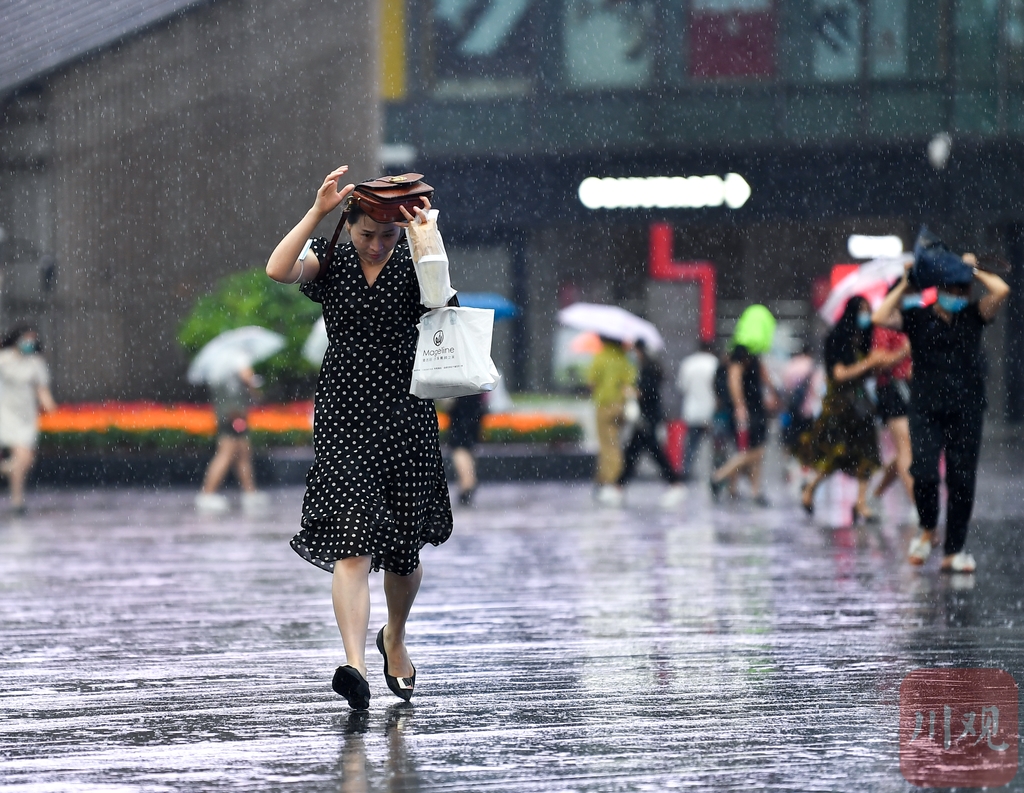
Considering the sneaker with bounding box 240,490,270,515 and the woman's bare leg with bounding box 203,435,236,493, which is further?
the woman's bare leg with bounding box 203,435,236,493

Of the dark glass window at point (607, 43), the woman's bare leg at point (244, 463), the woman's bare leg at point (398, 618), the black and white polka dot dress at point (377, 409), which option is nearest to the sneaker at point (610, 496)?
the woman's bare leg at point (244, 463)

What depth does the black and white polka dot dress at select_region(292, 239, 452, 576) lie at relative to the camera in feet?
20.5

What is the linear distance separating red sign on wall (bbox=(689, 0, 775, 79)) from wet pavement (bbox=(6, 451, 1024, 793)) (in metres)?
21.6

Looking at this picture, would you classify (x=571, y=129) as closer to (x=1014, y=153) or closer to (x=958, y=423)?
(x=1014, y=153)

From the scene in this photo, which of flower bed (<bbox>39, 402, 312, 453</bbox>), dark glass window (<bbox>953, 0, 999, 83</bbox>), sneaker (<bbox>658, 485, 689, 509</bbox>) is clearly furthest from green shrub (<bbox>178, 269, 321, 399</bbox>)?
dark glass window (<bbox>953, 0, 999, 83</bbox>)

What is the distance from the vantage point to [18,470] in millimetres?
16969

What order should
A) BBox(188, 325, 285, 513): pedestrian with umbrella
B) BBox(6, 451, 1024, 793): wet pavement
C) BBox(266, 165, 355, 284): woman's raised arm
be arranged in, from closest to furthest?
1. BBox(6, 451, 1024, 793): wet pavement
2. BBox(266, 165, 355, 284): woman's raised arm
3. BBox(188, 325, 285, 513): pedestrian with umbrella

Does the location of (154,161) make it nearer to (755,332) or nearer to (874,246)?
(755,332)

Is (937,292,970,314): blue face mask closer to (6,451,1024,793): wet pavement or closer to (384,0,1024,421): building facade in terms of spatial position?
(6,451,1024,793): wet pavement

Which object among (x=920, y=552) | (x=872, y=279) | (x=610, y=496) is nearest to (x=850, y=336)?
(x=872, y=279)

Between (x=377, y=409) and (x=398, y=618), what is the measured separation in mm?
766

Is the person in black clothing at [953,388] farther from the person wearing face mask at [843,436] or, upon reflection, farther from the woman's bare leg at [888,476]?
the woman's bare leg at [888,476]

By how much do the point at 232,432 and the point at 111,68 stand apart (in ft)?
32.1

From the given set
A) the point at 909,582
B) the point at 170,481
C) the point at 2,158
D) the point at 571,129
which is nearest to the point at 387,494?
the point at 909,582
